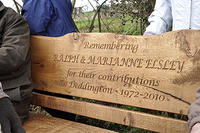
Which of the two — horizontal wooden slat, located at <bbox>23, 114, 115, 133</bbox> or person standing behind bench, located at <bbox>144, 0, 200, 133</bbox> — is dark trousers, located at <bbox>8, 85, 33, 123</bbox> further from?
person standing behind bench, located at <bbox>144, 0, 200, 133</bbox>

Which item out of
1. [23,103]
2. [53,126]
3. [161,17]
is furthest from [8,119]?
[161,17]

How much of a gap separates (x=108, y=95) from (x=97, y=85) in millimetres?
127

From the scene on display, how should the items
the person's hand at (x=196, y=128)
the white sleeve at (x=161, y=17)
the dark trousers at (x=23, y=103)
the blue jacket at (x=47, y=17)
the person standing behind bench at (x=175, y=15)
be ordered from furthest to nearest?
1. the blue jacket at (x=47, y=17)
2. the dark trousers at (x=23, y=103)
3. the white sleeve at (x=161, y=17)
4. the person standing behind bench at (x=175, y=15)
5. the person's hand at (x=196, y=128)

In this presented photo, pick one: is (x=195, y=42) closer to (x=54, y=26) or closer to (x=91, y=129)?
(x=91, y=129)

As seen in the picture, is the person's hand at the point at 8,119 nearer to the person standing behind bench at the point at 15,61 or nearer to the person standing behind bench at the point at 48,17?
the person standing behind bench at the point at 15,61

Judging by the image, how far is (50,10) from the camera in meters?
2.51

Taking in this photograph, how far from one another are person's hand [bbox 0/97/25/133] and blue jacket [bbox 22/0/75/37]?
1188 mm

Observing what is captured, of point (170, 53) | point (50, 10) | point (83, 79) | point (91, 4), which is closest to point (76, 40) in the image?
point (83, 79)

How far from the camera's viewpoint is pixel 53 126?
217 cm

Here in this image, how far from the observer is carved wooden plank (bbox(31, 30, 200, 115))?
1.74 metres

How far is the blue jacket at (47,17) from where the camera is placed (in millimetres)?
Result: 2500

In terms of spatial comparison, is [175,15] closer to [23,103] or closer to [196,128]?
[196,128]

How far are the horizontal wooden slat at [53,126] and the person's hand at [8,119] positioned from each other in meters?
0.68

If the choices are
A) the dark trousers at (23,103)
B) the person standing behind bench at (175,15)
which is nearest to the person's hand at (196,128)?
the person standing behind bench at (175,15)
